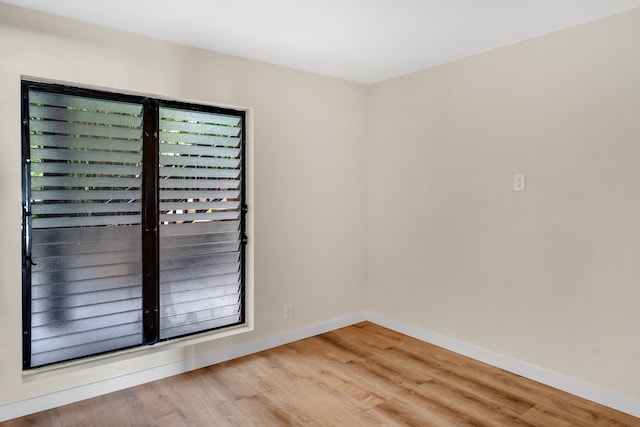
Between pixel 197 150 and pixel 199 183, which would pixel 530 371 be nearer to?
pixel 199 183

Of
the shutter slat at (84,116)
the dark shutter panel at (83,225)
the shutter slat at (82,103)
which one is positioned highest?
the shutter slat at (82,103)

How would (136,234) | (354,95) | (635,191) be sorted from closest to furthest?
(635,191) → (136,234) → (354,95)

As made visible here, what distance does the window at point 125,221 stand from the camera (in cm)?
246

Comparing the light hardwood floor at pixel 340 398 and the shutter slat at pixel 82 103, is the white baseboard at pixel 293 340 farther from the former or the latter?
the shutter slat at pixel 82 103

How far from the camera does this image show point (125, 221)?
9.03 feet

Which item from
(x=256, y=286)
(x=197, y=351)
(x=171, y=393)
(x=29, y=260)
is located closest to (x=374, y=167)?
(x=256, y=286)

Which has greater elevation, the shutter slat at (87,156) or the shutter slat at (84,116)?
the shutter slat at (84,116)

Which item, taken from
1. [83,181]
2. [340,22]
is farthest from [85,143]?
[340,22]

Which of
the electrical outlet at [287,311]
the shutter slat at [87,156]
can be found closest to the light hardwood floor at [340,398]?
the electrical outlet at [287,311]

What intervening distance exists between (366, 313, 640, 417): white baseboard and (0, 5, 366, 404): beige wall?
73 cm

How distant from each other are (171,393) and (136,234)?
1.10 meters

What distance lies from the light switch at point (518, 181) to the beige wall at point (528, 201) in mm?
38

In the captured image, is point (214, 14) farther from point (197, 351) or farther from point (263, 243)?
point (197, 351)

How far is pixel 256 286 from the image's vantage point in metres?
3.31
